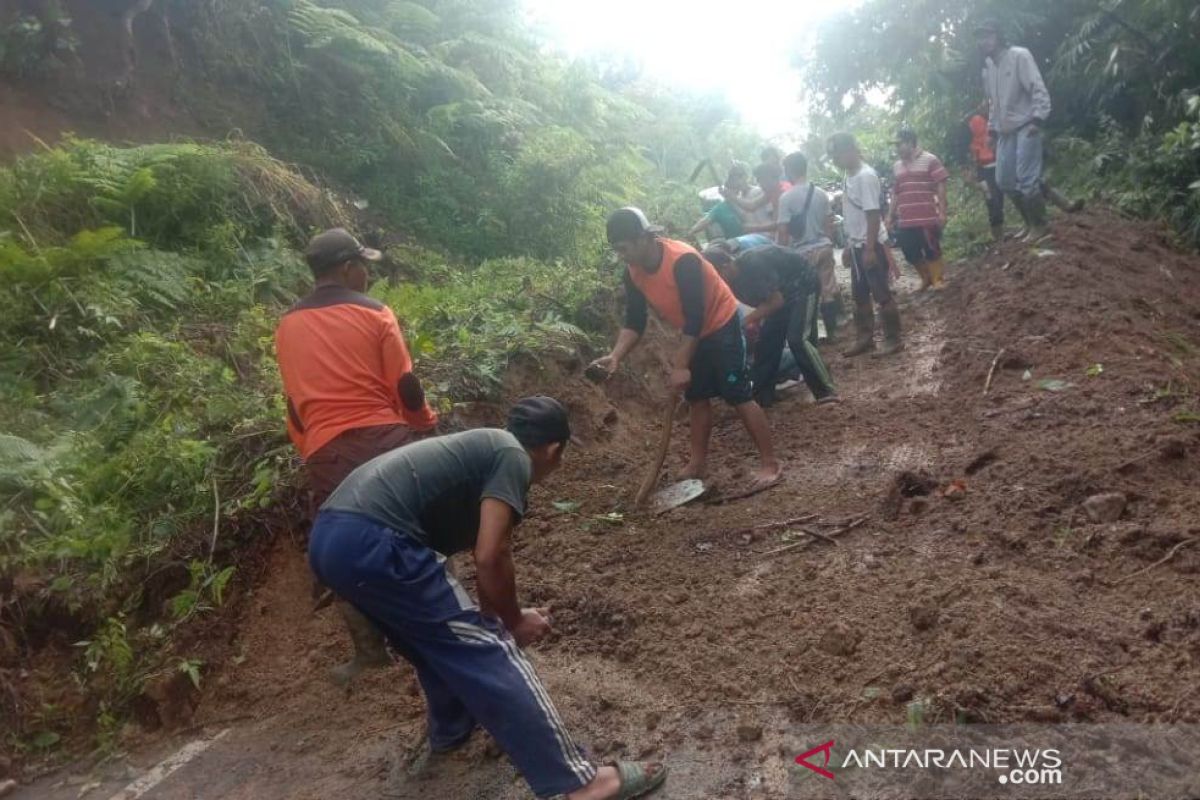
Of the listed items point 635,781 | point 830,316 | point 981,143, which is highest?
point 981,143

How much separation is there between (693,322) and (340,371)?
2.17 meters

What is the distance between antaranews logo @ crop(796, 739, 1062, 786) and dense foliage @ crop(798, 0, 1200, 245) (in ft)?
23.7

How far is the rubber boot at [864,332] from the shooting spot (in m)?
7.93

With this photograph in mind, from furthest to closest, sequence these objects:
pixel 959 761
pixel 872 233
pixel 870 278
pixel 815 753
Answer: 1. pixel 870 278
2. pixel 872 233
3. pixel 815 753
4. pixel 959 761

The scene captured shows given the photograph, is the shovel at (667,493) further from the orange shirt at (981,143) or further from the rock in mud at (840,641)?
the orange shirt at (981,143)

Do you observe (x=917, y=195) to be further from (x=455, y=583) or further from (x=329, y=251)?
(x=455, y=583)

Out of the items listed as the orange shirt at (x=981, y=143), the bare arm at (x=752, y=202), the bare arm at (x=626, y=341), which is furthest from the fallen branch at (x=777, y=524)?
the orange shirt at (x=981, y=143)

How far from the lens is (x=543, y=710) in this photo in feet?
8.52

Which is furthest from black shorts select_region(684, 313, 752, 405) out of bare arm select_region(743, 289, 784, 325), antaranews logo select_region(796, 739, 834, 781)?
antaranews logo select_region(796, 739, 834, 781)

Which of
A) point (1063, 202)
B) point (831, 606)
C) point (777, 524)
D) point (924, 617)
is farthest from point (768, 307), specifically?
point (1063, 202)

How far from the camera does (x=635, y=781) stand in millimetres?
2734

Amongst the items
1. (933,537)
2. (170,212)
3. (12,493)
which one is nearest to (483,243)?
(170,212)

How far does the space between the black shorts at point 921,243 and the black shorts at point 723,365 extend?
14.5 feet

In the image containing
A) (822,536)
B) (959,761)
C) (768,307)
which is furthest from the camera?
(768,307)
